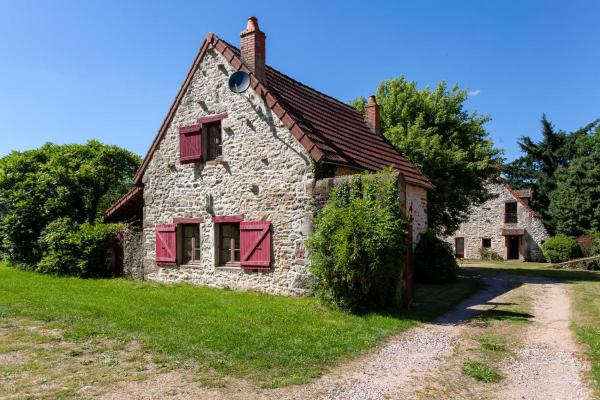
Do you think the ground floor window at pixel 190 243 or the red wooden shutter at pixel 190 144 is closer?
the red wooden shutter at pixel 190 144

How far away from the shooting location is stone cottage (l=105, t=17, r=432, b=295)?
11023 mm

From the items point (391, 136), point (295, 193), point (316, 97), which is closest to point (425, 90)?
point (391, 136)

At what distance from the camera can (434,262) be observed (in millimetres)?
14086

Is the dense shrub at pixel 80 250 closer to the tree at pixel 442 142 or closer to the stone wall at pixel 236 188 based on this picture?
the stone wall at pixel 236 188

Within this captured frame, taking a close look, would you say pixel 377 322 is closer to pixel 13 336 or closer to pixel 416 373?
pixel 416 373

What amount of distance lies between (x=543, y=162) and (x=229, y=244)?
30277mm

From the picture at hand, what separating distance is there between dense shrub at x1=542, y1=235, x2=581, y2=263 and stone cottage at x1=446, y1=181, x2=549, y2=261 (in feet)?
9.94

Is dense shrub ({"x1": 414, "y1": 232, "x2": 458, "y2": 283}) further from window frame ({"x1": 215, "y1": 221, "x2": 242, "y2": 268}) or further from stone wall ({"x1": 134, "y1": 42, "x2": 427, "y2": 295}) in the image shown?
window frame ({"x1": 215, "y1": 221, "x2": 242, "y2": 268})

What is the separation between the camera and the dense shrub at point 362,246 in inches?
343

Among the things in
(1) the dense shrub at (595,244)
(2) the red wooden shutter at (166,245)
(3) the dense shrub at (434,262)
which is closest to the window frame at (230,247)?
(2) the red wooden shutter at (166,245)

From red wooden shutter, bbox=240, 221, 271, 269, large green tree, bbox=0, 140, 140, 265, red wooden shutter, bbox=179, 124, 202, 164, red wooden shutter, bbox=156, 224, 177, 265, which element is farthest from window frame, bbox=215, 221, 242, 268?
large green tree, bbox=0, 140, 140, 265

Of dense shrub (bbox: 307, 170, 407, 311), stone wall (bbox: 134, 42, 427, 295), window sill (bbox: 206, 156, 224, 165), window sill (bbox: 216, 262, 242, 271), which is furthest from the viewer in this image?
window sill (bbox: 206, 156, 224, 165)

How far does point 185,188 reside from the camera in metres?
13.5

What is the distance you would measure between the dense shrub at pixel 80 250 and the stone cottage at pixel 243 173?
3.49 feet
